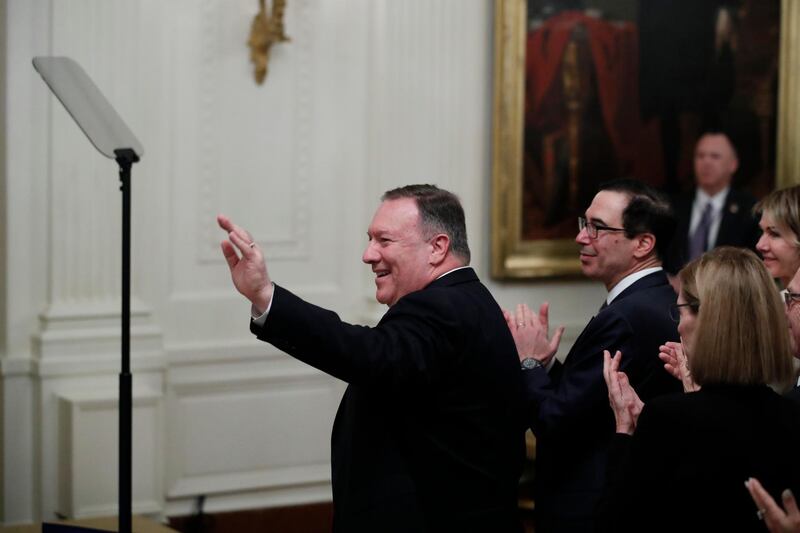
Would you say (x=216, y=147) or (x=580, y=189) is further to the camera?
(x=580, y=189)

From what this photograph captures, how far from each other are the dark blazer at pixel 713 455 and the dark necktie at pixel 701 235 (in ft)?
14.4

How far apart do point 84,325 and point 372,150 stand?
178 cm

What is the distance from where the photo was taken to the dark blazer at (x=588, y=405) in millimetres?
3867

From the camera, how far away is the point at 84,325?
19.5 ft

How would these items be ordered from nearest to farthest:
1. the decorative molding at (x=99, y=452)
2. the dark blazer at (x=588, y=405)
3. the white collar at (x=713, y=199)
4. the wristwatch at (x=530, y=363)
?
1. the dark blazer at (x=588, y=405)
2. the wristwatch at (x=530, y=363)
3. the decorative molding at (x=99, y=452)
4. the white collar at (x=713, y=199)

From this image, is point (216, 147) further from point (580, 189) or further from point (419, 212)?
point (419, 212)

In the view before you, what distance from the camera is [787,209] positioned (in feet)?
14.2

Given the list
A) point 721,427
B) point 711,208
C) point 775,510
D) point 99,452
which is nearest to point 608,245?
point 721,427

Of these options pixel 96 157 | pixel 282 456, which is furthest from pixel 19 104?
pixel 282 456

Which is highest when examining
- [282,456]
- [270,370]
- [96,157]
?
[96,157]

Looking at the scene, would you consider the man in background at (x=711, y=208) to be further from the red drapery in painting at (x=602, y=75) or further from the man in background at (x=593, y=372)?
the man in background at (x=593, y=372)

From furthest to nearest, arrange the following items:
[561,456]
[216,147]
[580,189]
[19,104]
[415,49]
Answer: [580,189] → [415,49] → [216,147] → [19,104] → [561,456]

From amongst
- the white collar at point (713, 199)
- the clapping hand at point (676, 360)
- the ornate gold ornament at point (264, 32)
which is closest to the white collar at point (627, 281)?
the clapping hand at point (676, 360)

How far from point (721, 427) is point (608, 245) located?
55.1 inches
